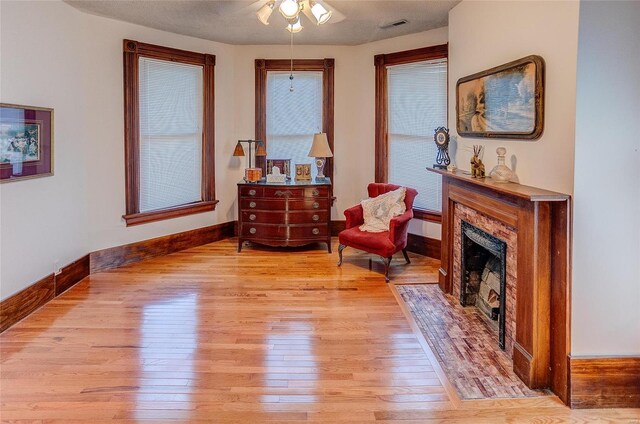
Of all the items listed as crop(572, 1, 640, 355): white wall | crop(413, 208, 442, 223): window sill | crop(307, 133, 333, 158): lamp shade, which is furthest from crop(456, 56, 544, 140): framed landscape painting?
crop(307, 133, 333, 158): lamp shade

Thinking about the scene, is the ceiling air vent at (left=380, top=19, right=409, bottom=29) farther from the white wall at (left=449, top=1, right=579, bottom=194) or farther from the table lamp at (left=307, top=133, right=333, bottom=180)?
the table lamp at (left=307, top=133, right=333, bottom=180)

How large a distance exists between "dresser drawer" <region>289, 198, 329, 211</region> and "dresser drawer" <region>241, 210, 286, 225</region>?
15 cm

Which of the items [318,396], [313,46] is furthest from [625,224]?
[313,46]

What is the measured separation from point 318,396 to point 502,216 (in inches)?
60.7

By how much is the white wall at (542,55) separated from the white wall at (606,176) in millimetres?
74

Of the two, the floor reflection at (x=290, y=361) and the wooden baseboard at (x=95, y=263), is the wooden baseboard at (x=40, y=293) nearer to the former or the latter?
the wooden baseboard at (x=95, y=263)

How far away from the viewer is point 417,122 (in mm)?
5770

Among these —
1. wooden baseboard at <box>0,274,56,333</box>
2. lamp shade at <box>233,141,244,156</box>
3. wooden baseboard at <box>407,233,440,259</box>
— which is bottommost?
wooden baseboard at <box>0,274,56,333</box>

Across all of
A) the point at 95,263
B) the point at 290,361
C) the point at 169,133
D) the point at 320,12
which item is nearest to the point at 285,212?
the point at 169,133

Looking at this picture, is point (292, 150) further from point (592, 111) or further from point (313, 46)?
point (592, 111)

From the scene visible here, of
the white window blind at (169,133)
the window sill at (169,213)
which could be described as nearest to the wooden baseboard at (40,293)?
the window sill at (169,213)

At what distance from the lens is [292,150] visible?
654 centimetres

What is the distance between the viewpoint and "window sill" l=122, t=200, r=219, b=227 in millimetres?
5422

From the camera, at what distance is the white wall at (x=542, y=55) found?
2.48 metres
